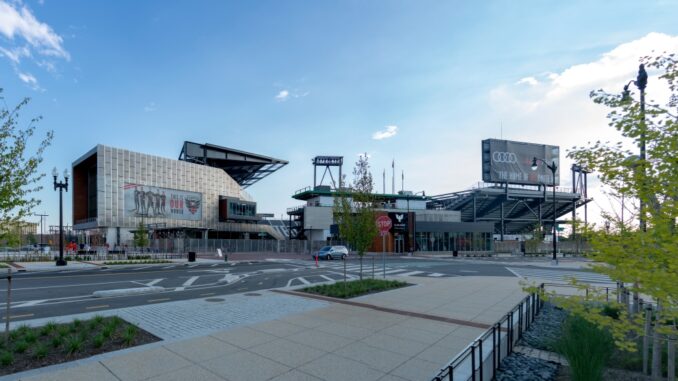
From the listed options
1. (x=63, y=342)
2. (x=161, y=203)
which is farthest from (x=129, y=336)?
(x=161, y=203)

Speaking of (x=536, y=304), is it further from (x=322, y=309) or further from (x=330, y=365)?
(x=330, y=365)

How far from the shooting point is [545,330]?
8.35m

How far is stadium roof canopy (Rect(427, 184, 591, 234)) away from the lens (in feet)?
259

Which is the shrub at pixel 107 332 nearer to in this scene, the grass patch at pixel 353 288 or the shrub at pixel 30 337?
the shrub at pixel 30 337

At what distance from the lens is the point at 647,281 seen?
131 inches

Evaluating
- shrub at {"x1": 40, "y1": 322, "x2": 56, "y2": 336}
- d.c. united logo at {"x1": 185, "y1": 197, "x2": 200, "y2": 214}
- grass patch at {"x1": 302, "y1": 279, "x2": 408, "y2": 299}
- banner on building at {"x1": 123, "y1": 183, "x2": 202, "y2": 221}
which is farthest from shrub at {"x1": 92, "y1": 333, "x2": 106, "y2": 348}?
d.c. united logo at {"x1": 185, "y1": 197, "x2": 200, "y2": 214}

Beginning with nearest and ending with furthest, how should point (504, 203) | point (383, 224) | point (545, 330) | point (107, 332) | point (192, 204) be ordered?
point (107, 332) < point (545, 330) < point (383, 224) < point (192, 204) < point (504, 203)

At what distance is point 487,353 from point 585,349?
1.80 metres

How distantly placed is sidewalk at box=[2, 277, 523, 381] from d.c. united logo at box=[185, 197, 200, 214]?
2343 inches

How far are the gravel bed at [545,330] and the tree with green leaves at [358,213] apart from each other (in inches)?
264

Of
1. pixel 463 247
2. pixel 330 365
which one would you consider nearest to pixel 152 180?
pixel 463 247

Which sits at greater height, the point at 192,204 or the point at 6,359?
the point at 192,204

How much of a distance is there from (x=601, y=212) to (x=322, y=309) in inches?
284

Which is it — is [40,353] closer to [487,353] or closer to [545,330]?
[487,353]
